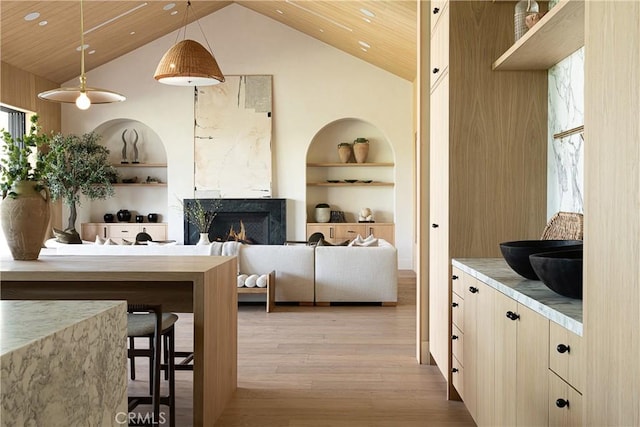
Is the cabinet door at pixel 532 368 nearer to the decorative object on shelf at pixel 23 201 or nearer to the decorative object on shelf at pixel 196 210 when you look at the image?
the decorative object on shelf at pixel 23 201

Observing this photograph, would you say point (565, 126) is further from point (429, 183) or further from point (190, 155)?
point (190, 155)

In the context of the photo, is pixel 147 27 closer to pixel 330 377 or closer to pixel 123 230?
pixel 123 230

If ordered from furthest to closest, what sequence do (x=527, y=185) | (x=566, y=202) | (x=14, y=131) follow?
(x=14, y=131) < (x=527, y=185) < (x=566, y=202)

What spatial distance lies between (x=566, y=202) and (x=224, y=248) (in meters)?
3.93

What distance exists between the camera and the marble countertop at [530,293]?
165 cm

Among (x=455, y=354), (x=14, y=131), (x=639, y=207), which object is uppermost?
(x=14, y=131)

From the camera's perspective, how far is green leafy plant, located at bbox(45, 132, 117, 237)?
9258 mm

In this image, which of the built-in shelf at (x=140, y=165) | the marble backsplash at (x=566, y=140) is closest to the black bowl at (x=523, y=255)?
the marble backsplash at (x=566, y=140)

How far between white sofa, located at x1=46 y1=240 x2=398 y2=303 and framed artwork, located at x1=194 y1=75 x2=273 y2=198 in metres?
3.71

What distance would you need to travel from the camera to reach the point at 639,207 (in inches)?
46.3

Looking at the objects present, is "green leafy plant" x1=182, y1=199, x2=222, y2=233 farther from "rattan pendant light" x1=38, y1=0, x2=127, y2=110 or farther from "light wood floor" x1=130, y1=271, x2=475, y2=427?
"rattan pendant light" x1=38, y1=0, x2=127, y2=110

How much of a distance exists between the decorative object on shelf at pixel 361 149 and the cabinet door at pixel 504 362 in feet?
26.0

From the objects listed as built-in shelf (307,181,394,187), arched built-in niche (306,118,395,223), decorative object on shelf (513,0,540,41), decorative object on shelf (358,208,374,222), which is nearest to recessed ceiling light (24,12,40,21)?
arched built-in niche (306,118,395,223)

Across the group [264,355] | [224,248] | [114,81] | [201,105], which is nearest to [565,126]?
[264,355]
